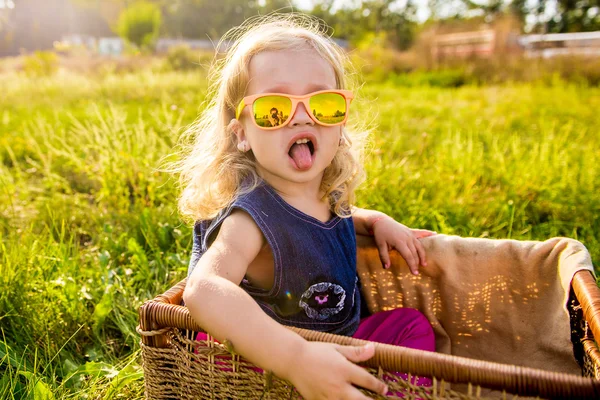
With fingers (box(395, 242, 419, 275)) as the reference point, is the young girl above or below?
above

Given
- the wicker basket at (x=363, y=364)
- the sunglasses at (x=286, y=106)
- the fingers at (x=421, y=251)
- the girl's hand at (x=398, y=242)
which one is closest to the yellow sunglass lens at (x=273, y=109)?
the sunglasses at (x=286, y=106)

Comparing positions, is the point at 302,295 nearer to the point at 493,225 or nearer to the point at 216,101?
the point at 216,101

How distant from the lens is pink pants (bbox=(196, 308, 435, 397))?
6.11ft

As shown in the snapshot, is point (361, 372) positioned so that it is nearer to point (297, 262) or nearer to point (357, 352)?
point (357, 352)

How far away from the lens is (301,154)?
1.58m

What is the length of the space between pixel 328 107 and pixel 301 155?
0.50 feet

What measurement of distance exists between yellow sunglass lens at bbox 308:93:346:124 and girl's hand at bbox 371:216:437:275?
51 cm

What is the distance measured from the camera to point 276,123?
1523 millimetres

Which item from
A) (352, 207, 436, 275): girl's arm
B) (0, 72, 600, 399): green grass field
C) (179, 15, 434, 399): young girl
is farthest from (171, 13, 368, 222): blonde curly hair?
(0, 72, 600, 399): green grass field

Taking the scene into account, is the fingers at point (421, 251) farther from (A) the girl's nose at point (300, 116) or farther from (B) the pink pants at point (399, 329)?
(A) the girl's nose at point (300, 116)

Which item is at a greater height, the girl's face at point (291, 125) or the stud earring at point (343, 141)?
the girl's face at point (291, 125)

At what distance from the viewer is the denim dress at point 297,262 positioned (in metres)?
1.55

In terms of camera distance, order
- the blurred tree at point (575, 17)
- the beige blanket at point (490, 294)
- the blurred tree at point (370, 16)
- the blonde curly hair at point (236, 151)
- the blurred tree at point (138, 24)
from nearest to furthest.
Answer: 1. the blonde curly hair at point (236, 151)
2. the beige blanket at point (490, 294)
3. the blurred tree at point (138, 24)
4. the blurred tree at point (575, 17)
5. the blurred tree at point (370, 16)

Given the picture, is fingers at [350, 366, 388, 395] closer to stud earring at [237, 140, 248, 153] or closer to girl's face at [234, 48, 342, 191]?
girl's face at [234, 48, 342, 191]
